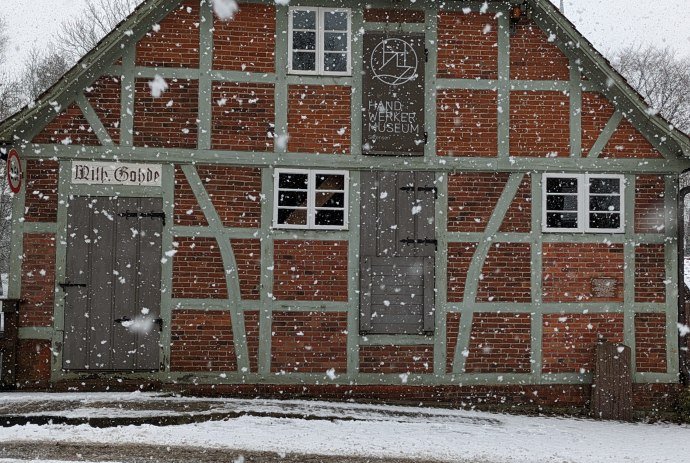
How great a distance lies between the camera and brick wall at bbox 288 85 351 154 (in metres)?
8.11

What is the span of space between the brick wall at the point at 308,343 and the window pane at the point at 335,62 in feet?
11.4

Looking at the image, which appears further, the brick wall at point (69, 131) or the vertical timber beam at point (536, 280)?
the vertical timber beam at point (536, 280)

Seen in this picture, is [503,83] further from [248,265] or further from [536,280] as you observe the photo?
[248,265]

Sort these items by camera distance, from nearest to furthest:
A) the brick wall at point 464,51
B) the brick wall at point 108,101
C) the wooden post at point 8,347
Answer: the wooden post at point 8,347
the brick wall at point 108,101
the brick wall at point 464,51

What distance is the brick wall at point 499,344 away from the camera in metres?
8.11

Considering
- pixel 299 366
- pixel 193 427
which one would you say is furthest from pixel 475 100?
pixel 193 427

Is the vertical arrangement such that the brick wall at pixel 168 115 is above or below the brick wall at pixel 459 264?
above

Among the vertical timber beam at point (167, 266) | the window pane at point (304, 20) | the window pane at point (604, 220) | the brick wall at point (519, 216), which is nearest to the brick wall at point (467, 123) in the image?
Result: the brick wall at point (519, 216)

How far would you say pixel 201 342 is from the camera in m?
7.89

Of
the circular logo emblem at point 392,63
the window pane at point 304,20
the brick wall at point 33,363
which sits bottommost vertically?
the brick wall at point 33,363

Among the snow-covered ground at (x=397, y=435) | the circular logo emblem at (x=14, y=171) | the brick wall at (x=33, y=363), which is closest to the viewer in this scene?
the snow-covered ground at (x=397, y=435)

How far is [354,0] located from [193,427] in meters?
6.04

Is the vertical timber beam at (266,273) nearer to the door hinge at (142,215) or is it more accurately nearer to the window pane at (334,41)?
the door hinge at (142,215)

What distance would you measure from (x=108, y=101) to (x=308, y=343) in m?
4.30
